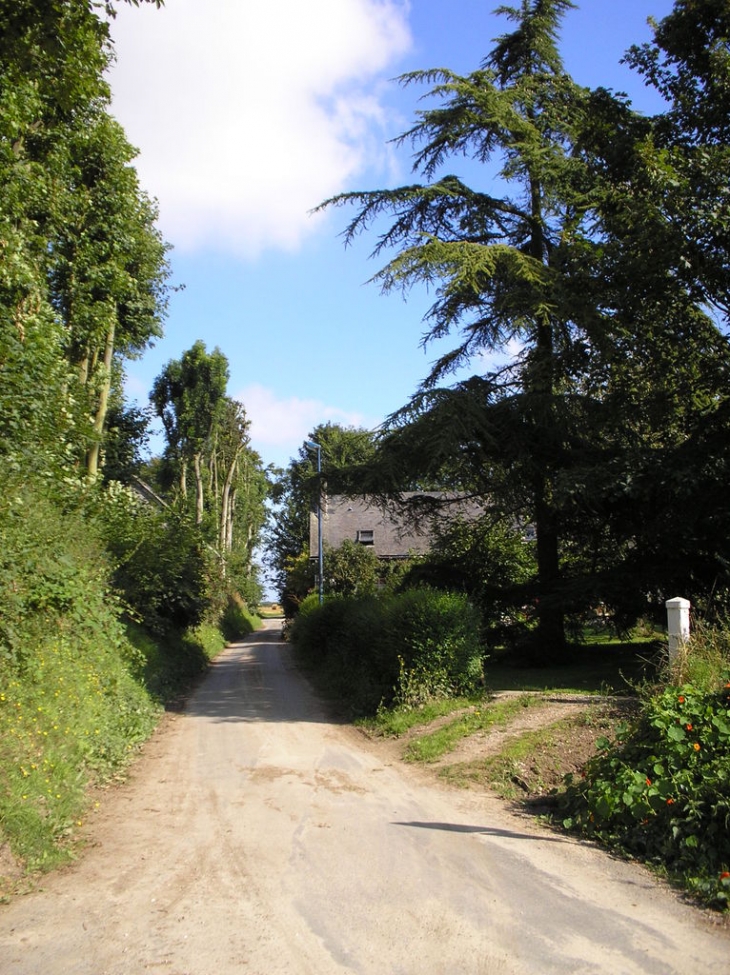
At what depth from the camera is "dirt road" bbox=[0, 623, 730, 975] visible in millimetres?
4293

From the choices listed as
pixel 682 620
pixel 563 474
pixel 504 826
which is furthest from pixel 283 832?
pixel 563 474

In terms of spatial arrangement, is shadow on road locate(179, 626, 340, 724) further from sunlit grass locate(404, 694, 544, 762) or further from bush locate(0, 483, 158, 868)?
sunlit grass locate(404, 694, 544, 762)

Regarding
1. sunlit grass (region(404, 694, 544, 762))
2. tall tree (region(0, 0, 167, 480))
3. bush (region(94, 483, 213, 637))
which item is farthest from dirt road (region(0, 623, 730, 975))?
bush (region(94, 483, 213, 637))

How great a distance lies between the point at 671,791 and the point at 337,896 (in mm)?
2736

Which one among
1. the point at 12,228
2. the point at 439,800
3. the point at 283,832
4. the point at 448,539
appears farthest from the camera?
the point at 448,539

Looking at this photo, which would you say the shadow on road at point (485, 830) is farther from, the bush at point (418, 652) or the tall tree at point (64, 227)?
the tall tree at point (64, 227)

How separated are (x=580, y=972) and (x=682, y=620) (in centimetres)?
500

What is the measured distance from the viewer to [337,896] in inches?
205

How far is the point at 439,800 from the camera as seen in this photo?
7.84 metres

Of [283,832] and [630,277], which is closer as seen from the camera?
[283,832]

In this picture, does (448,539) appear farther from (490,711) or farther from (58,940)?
(58,940)

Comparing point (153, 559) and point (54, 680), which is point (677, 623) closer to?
point (54, 680)

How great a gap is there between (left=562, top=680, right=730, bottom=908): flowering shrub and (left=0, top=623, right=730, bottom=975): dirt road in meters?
0.29

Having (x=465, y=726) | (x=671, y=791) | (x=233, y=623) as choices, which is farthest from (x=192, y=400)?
(x=671, y=791)
